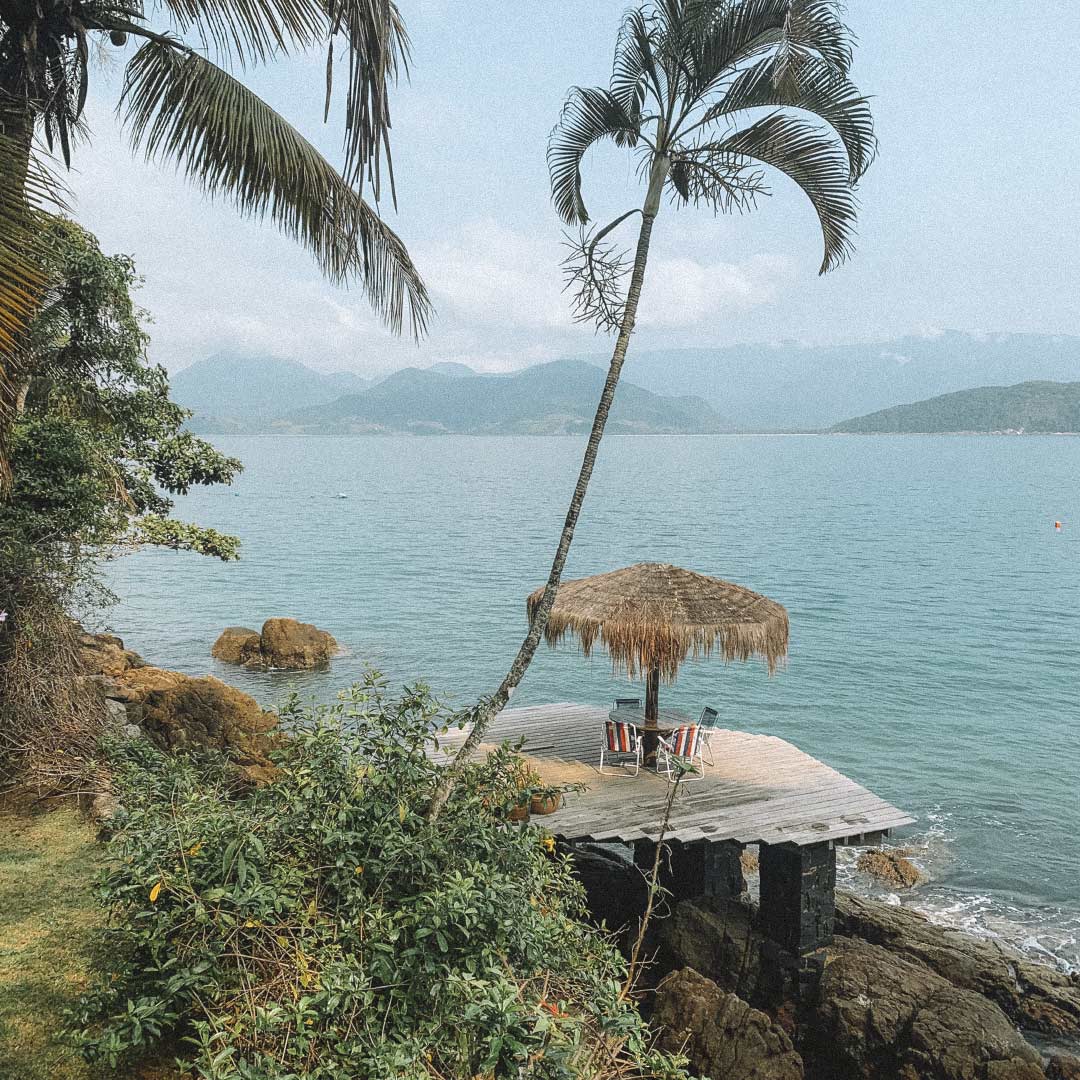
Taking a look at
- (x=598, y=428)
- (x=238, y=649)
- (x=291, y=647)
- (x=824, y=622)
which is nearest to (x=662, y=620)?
(x=598, y=428)

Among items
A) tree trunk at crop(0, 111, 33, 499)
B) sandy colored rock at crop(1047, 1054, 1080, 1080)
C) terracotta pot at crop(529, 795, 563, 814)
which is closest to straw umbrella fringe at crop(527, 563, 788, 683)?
terracotta pot at crop(529, 795, 563, 814)

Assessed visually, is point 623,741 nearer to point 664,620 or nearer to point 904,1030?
point 664,620

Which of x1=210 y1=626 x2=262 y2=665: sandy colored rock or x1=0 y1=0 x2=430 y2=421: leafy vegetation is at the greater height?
x1=0 y1=0 x2=430 y2=421: leafy vegetation

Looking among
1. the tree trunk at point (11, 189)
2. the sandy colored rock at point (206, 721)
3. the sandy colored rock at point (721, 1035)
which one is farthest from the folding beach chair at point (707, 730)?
the tree trunk at point (11, 189)

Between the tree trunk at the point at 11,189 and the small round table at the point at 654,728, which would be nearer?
the tree trunk at the point at 11,189

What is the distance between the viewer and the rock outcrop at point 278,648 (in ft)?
83.4

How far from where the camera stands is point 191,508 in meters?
78.8

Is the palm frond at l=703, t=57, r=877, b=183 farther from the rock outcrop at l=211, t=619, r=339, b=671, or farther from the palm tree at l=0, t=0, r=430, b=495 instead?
the rock outcrop at l=211, t=619, r=339, b=671

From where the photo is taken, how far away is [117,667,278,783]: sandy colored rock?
1141cm

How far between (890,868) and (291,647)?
54.9 ft

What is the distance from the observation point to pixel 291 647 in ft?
83.4

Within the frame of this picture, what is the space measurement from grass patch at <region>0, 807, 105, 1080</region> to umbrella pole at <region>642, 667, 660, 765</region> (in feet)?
19.4

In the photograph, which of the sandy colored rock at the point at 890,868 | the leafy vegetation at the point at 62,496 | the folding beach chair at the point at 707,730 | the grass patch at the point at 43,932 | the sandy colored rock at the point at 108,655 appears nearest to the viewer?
the grass patch at the point at 43,932

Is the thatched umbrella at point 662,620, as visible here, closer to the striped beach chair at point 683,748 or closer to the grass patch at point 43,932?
the striped beach chair at point 683,748
